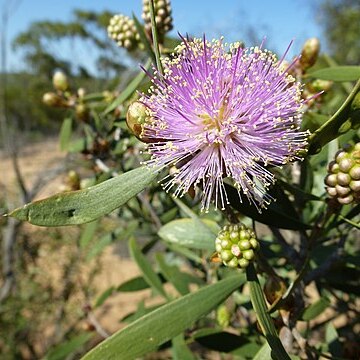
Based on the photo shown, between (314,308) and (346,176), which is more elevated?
(346,176)

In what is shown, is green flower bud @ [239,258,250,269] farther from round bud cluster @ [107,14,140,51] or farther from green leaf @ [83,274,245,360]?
round bud cluster @ [107,14,140,51]

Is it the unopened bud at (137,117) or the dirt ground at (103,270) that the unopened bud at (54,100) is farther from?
the dirt ground at (103,270)

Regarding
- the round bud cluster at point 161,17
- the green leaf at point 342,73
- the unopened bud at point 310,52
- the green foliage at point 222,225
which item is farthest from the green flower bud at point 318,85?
the round bud cluster at point 161,17

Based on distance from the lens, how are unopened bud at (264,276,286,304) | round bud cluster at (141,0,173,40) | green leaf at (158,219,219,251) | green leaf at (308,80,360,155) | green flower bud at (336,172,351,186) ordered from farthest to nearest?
round bud cluster at (141,0,173,40) → green leaf at (158,219,219,251) → unopened bud at (264,276,286,304) → green flower bud at (336,172,351,186) → green leaf at (308,80,360,155)

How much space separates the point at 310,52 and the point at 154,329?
3.01 ft

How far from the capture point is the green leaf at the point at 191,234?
3.52 feet

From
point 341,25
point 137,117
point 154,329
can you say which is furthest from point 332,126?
point 341,25

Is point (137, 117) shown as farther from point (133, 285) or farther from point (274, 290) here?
point (133, 285)

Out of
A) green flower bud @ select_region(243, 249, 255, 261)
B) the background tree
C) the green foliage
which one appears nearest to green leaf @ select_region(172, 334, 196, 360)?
the green foliage

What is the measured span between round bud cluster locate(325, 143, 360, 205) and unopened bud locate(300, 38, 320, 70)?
59 cm

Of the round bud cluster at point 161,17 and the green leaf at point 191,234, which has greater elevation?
the round bud cluster at point 161,17

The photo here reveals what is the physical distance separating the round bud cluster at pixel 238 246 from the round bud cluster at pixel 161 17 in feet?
2.13

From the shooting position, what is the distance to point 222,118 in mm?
883

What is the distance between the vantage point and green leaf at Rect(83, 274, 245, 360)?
0.78m
